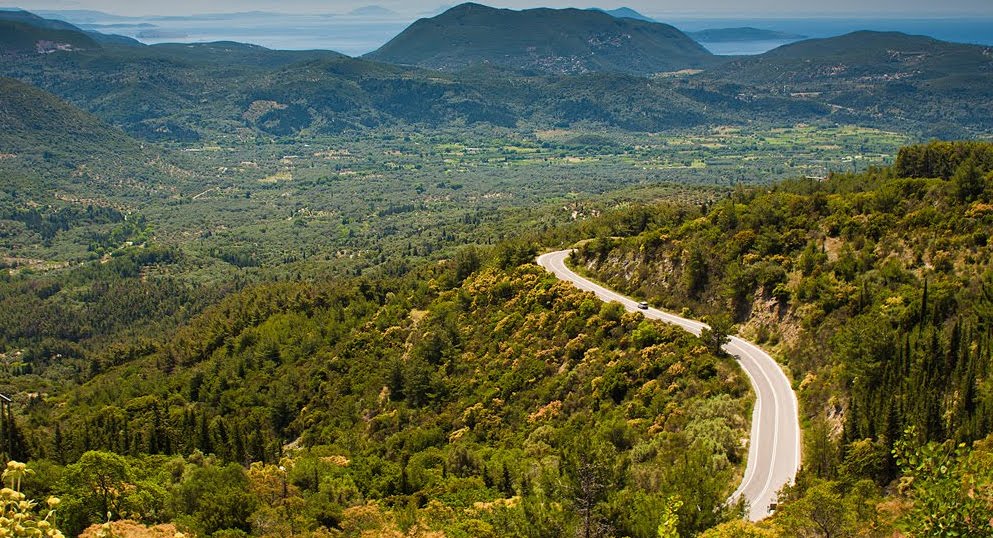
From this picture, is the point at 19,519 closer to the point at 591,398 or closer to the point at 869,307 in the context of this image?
the point at 591,398

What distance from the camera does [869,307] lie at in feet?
197

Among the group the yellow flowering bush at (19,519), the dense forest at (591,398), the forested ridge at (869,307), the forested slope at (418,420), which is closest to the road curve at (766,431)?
the dense forest at (591,398)

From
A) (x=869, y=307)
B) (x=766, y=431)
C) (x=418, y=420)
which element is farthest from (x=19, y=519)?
(x=418, y=420)

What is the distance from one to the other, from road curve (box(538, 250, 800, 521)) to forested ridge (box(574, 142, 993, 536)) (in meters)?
1.36

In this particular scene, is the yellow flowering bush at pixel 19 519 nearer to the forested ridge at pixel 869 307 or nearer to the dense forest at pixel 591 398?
the dense forest at pixel 591 398

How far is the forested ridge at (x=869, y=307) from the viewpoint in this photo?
32.9 meters

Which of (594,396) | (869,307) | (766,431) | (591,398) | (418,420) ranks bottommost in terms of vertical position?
(418,420)

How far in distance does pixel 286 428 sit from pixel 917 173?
87.8 metres

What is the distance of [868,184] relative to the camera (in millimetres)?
102562

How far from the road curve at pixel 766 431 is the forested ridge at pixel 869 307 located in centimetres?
136

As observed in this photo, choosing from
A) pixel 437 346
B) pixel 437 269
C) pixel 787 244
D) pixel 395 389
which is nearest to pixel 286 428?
pixel 395 389

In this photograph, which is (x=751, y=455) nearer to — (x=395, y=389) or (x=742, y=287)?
(x=742, y=287)

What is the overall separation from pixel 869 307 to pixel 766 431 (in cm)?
1610

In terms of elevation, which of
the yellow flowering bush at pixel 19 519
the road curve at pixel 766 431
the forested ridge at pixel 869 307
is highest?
the yellow flowering bush at pixel 19 519
